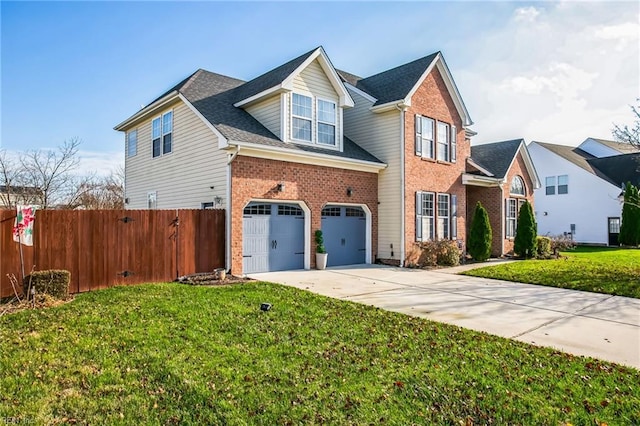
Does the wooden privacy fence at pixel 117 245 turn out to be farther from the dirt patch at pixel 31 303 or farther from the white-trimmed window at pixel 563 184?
the white-trimmed window at pixel 563 184

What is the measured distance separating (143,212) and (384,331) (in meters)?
7.34

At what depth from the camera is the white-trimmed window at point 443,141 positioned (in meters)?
17.2

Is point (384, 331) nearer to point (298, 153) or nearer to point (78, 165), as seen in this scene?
point (298, 153)

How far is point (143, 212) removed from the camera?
1044 cm

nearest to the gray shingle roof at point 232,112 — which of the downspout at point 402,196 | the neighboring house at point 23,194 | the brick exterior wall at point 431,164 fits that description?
the downspout at point 402,196

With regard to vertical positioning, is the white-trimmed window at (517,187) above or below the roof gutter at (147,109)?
below

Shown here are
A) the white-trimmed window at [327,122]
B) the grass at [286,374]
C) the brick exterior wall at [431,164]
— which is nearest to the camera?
the grass at [286,374]

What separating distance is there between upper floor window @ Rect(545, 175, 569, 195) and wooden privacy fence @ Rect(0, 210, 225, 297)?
96.9 ft

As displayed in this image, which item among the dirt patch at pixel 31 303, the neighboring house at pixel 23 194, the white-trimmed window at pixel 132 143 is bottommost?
the dirt patch at pixel 31 303

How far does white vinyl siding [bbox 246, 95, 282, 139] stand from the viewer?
1347 cm

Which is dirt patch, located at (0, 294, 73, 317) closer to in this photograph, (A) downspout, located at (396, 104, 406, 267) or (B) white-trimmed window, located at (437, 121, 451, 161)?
(A) downspout, located at (396, 104, 406, 267)

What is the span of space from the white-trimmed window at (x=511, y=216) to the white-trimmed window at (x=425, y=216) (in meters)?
5.93

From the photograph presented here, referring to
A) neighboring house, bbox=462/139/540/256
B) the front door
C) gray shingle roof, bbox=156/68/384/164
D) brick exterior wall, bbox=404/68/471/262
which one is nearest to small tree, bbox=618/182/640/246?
the front door

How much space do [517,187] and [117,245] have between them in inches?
771
